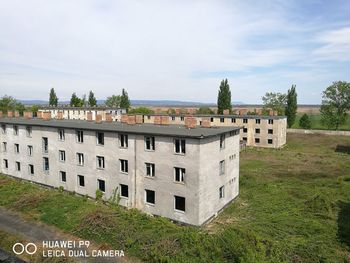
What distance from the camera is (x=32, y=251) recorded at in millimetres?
25250

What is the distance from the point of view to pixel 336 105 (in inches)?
4257

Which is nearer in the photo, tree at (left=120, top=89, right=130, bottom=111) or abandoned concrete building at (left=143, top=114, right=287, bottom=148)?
abandoned concrete building at (left=143, top=114, right=287, bottom=148)

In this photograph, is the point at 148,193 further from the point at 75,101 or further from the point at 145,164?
the point at 75,101

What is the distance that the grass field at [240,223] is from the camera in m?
22.9

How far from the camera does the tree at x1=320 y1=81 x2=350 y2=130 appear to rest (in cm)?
10517

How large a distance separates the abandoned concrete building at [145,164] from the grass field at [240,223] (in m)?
1.84

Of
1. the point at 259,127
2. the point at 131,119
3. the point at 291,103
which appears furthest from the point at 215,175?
the point at 291,103

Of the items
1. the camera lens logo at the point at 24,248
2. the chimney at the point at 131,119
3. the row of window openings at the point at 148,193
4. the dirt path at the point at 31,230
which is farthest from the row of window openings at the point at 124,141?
the camera lens logo at the point at 24,248

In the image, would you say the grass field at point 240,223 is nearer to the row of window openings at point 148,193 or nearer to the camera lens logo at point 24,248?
the row of window openings at point 148,193

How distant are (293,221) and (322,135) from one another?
8041cm

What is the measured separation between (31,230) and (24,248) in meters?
3.37

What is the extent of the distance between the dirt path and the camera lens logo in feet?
2.52

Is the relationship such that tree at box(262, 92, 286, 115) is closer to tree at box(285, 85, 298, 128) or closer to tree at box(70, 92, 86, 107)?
tree at box(285, 85, 298, 128)

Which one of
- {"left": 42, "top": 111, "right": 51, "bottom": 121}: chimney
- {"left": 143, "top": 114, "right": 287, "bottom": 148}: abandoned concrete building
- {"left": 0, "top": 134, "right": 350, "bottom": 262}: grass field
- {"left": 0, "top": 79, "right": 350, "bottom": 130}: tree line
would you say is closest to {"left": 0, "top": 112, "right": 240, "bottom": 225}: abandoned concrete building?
{"left": 0, "top": 134, "right": 350, "bottom": 262}: grass field
